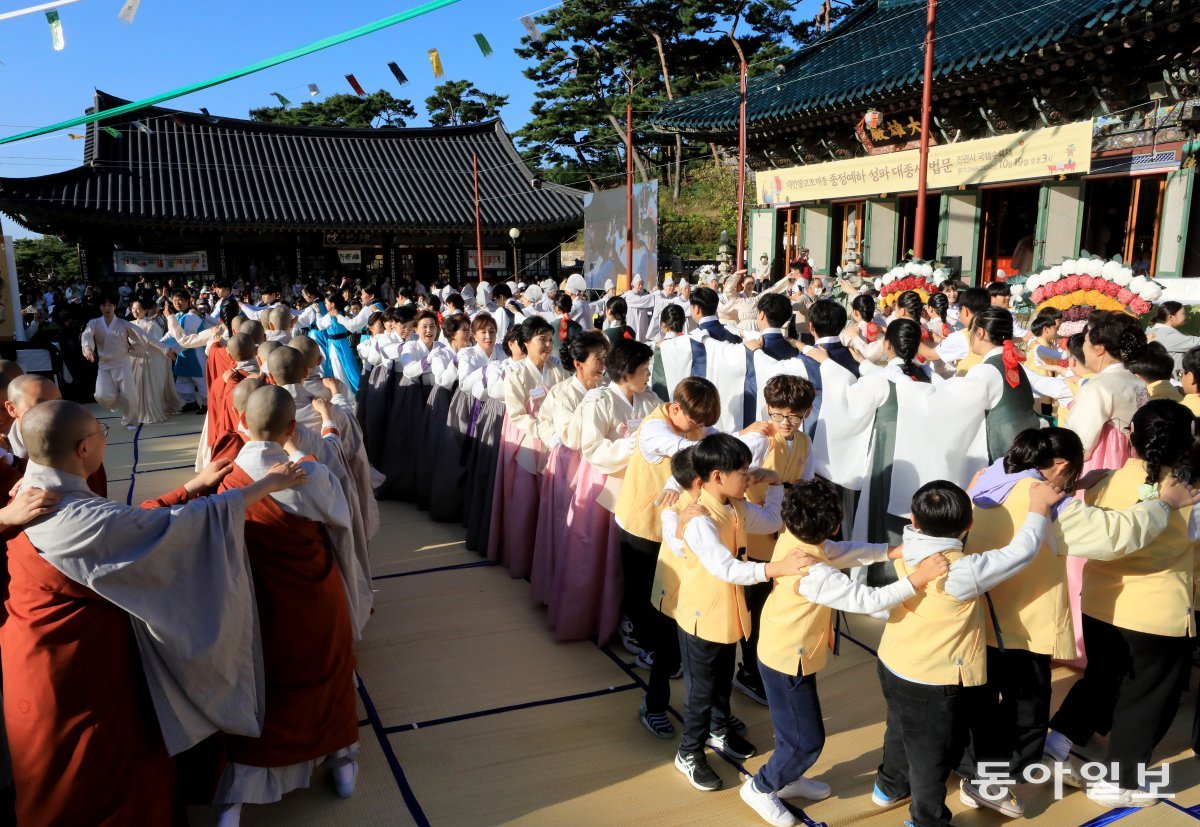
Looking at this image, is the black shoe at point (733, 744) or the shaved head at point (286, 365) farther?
the shaved head at point (286, 365)

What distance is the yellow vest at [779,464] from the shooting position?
10.6 ft

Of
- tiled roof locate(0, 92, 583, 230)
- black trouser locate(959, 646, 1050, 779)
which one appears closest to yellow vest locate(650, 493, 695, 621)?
black trouser locate(959, 646, 1050, 779)

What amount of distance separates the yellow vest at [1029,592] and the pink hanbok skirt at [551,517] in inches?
79.3

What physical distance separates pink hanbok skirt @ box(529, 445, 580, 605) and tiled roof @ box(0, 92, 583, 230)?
682 inches

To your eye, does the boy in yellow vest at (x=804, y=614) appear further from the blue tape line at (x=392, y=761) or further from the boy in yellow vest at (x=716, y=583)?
the blue tape line at (x=392, y=761)

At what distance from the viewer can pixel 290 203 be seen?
2048 cm

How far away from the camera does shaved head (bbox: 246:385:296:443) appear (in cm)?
249

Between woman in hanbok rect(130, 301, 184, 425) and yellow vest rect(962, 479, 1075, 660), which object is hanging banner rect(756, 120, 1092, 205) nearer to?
yellow vest rect(962, 479, 1075, 660)

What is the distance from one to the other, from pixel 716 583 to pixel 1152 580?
1.45 metres

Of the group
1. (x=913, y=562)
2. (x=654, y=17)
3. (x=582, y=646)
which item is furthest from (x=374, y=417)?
(x=654, y=17)

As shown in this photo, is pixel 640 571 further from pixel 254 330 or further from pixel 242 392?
pixel 254 330

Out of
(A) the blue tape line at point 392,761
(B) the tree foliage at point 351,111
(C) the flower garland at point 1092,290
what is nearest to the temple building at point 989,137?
(C) the flower garland at point 1092,290

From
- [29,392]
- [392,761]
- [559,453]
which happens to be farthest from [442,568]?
[29,392]

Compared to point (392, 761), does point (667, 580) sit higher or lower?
higher
